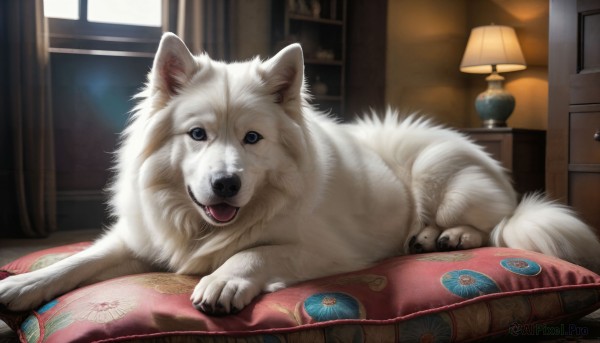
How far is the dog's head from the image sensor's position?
1.67 meters

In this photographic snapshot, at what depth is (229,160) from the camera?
1595 mm

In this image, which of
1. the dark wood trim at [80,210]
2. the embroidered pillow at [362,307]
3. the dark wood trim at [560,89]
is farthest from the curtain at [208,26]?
the embroidered pillow at [362,307]

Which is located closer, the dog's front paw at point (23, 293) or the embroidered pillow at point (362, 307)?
the embroidered pillow at point (362, 307)

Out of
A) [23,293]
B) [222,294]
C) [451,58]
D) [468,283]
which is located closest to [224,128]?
[222,294]

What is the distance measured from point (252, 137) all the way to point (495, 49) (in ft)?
11.6

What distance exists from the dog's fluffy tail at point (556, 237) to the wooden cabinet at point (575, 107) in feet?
3.94

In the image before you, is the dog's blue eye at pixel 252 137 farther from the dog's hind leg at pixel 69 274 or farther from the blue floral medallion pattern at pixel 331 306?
the dog's hind leg at pixel 69 274

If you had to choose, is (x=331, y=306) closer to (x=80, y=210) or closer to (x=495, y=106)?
(x=495, y=106)

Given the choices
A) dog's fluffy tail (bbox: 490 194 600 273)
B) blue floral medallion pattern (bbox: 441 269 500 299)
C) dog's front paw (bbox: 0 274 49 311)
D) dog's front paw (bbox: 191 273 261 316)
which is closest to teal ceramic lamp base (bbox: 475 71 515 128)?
dog's fluffy tail (bbox: 490 194 600 273)

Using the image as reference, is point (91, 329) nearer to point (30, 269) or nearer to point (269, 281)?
point (269, 281)

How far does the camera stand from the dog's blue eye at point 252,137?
5.69 feet

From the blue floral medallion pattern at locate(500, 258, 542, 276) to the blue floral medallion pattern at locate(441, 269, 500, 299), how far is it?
5.0 inches

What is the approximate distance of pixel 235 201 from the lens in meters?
1.60

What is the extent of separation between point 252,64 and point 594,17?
91.9 inches
